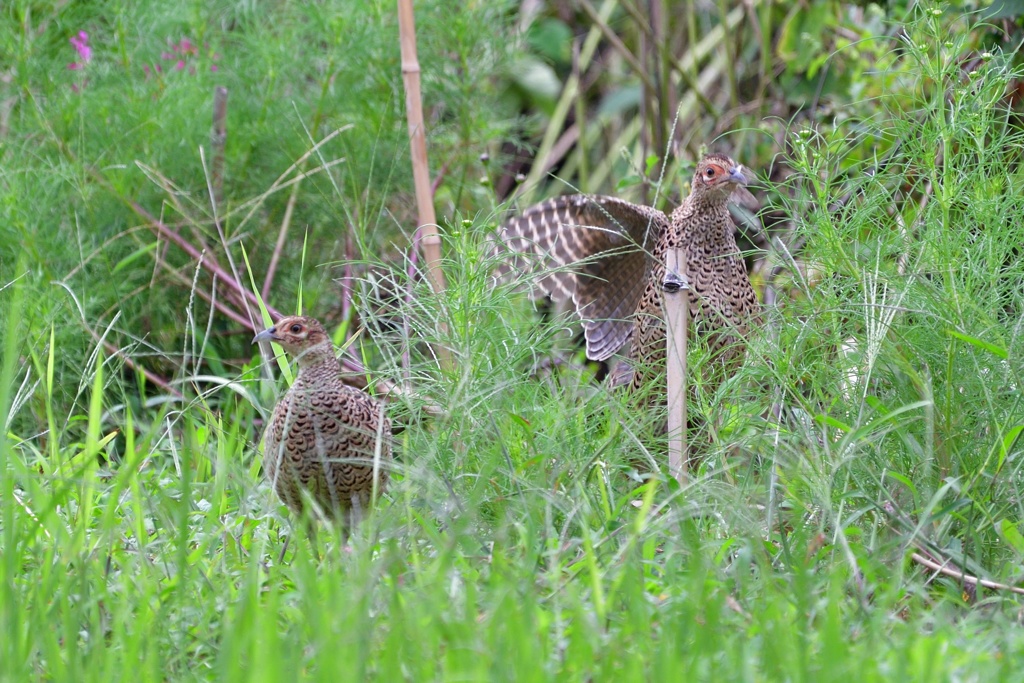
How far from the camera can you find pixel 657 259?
128 inches

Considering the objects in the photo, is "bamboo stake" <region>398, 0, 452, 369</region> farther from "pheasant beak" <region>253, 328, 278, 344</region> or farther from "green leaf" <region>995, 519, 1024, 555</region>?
"green leaf" <region>995, 519, 1024, 555</region>

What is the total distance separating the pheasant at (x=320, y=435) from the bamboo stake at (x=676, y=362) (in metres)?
0.67

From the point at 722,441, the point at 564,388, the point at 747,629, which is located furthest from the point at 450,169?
the point at 747,629

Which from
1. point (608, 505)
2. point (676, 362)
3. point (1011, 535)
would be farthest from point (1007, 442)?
point (608, 505)

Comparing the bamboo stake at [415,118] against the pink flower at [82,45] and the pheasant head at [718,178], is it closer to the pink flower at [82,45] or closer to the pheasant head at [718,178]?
the pheasant head at [718,178]

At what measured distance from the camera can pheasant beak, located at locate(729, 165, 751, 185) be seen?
3.34 m

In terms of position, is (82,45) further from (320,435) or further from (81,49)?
(320,435)

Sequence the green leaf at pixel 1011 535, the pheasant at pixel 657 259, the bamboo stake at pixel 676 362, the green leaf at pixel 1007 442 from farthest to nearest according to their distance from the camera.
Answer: the pheasant at pixel 657 259, the bamboo stake at pixel 676 362, the green leaf at pixel 1007 442, the green leaf at pixel 1011 535

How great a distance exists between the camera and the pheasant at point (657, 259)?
10.9 ft

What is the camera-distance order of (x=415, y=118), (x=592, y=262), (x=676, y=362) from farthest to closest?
(x=592, y=262) < (x=415, y=118) < (x=676, y=362)

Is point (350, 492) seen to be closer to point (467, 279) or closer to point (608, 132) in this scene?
point (467, 279)

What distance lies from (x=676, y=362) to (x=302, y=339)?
2.96 feet

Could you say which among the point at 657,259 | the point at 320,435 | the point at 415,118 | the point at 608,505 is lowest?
the point at 608,505

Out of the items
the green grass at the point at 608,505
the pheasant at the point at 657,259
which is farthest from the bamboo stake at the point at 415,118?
the green grass at the point at 608,505
